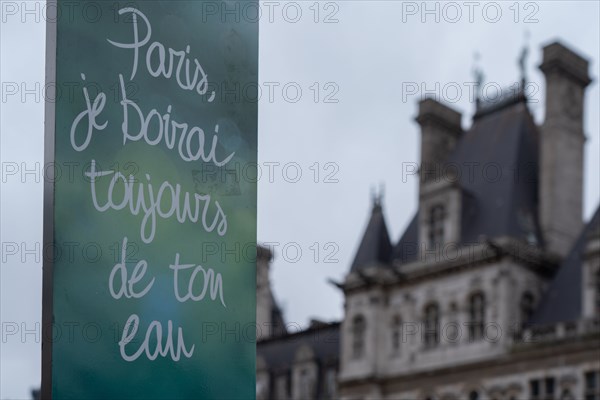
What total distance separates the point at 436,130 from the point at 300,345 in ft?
42.9

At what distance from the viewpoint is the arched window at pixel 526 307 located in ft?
161

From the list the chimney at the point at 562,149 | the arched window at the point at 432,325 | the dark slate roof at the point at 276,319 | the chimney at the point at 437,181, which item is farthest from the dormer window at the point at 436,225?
the dark slate roof at the point at 276,319

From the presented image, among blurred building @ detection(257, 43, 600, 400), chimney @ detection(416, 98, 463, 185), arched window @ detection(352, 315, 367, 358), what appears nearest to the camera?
blurred building @ detection(257, 43, 600, 400)

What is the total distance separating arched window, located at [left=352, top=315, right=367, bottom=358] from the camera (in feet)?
175

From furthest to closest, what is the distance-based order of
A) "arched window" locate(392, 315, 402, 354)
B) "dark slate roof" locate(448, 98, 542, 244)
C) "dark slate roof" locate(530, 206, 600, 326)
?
1. "arched window" locate(392, 315, 402, 354)
2. "dark slate roof" locate(448, 98, 542, 244)
3. "dark slate roof" locate(530, 206, 600, 326)

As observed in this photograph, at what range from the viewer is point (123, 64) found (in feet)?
42.7

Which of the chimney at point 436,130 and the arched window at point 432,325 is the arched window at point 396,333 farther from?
the chimney at point 436,130

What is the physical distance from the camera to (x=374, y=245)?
180ft

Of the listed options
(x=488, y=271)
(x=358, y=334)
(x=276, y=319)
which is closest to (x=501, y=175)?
(x=488, y=271)

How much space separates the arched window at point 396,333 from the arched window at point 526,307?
5.42 metres

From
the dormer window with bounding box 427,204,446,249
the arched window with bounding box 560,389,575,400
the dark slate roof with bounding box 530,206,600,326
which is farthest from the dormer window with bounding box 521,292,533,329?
the dormer window with bounding box 427,204,446,249

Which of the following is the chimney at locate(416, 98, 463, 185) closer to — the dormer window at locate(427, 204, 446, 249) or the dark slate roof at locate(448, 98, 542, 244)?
the dark slate roof at locate(448, 98, 542, 244)

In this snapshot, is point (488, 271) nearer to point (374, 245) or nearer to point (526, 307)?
point (526, 307)

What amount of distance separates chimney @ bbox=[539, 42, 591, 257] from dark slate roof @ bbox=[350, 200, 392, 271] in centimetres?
715
